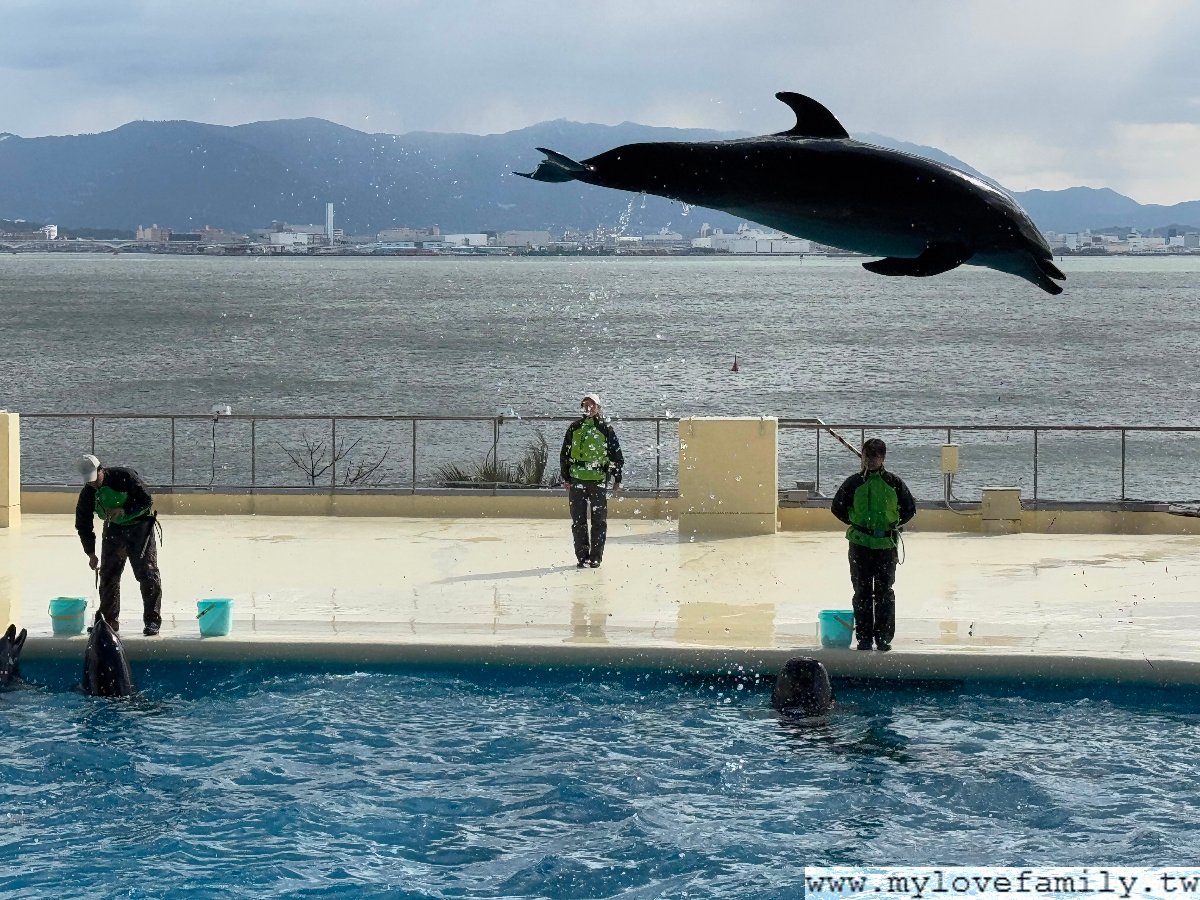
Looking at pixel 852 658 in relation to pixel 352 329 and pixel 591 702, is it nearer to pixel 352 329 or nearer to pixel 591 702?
pixel 591 702

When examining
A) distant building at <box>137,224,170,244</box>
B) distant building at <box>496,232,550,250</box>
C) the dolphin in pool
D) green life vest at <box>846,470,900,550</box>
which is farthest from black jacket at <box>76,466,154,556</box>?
distant building at <box>137,224,170,244</box>

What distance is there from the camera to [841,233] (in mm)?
7586

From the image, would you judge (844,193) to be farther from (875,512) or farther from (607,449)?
(607,449)

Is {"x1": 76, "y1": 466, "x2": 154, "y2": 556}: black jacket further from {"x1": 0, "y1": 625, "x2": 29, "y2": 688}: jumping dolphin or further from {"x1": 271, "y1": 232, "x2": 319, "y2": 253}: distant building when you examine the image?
{"x1": 271, "y1": 232, "x2": 319, "y2": 253}: distant building

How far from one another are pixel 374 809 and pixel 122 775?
1.80 m

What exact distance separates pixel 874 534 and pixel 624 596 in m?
3.08

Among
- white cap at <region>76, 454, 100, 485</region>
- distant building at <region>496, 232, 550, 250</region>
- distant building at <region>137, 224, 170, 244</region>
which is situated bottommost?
white cap at <region>76, 454, 100, 485</region>

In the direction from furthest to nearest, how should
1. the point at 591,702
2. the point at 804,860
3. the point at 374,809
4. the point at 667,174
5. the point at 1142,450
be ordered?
the point at 1142,450 < the point at 591,702 < the point at 374,809 < the point at 804,860 < the point at 667,174

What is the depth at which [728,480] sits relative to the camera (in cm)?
1805

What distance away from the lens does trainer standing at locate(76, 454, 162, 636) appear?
12891mm

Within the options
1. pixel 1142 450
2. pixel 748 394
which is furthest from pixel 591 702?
pixel 748 394

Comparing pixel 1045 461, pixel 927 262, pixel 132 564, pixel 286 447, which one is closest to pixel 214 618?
pixel 132 564

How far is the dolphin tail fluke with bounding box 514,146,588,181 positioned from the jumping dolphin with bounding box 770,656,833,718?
5672mm

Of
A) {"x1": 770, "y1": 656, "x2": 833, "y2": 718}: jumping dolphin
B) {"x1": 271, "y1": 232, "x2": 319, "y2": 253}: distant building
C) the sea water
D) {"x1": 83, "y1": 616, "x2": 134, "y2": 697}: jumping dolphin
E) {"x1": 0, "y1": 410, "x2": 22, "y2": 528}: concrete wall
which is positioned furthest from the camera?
{"x1": 271, "y1": 232, "x2": 319, "y2": 253}: distant building
